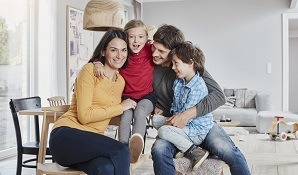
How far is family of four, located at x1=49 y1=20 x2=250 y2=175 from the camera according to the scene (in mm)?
2449

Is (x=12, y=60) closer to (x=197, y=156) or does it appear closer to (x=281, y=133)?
(x=281, y=133)

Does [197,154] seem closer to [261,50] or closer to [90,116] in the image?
[90,116]

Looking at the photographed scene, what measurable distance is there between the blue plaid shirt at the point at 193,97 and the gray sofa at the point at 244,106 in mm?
5323

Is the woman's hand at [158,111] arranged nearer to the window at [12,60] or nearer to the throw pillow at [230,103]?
the window at [12,60]

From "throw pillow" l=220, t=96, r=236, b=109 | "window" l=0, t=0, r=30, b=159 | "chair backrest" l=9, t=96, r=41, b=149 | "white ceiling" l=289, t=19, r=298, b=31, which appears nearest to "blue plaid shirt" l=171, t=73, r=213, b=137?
"chair backrest" l=9, t=96, r=41, b=149

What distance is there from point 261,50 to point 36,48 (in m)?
4.88

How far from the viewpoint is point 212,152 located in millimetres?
2631

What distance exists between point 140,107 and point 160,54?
36 cm

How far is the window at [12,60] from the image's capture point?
5.77 meters

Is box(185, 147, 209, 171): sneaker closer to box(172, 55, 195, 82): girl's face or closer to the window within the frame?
box(172, 55, 195, 82): girl's face

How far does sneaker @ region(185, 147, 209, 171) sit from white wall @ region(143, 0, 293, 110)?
684 centimetres

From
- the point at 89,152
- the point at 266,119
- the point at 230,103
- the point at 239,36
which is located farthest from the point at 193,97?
the point at 239,36

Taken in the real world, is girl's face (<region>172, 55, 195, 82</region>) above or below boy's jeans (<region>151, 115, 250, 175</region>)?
above

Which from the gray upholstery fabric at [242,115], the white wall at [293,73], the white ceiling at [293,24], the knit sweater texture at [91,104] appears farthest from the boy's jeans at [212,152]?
the white wall at [293,73]
